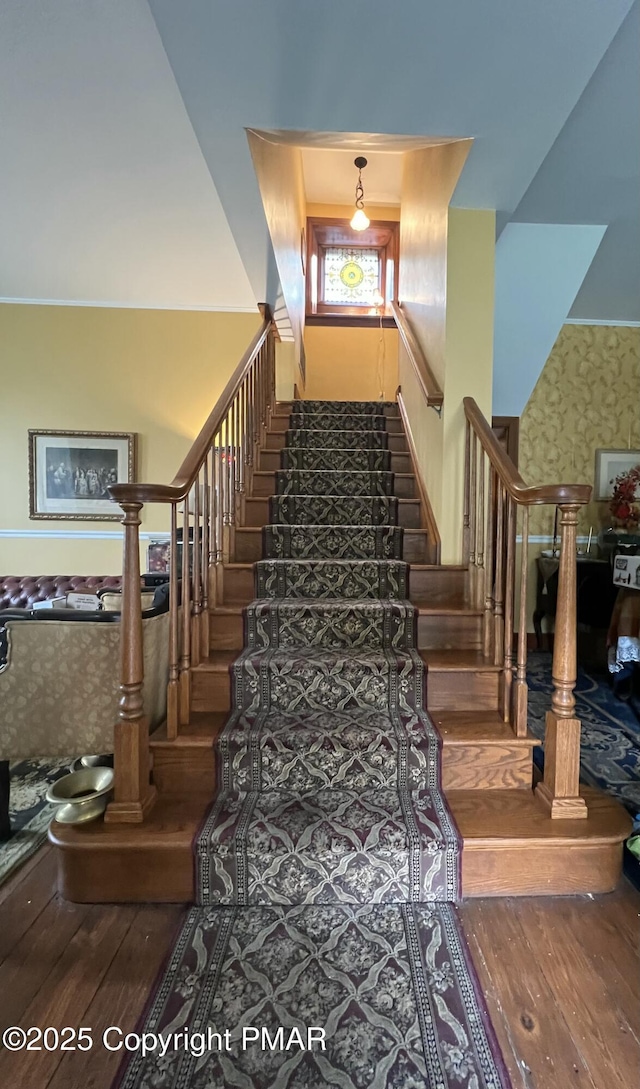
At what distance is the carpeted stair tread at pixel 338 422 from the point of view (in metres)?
3.92

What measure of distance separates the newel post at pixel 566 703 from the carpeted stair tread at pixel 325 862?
0.41 meters

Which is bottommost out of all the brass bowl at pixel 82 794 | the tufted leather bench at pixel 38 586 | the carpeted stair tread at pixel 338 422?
the brass bowl at pixel 82 794

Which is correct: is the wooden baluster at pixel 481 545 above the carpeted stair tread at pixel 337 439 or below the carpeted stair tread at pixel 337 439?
below

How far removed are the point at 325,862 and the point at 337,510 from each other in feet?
6.33

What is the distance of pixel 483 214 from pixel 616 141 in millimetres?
578

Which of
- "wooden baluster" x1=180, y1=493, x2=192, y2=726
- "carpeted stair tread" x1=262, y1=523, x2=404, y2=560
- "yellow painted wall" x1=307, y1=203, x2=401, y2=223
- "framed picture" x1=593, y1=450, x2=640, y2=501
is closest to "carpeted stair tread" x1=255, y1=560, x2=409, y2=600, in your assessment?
"carpeted stair tread" x1=262, y1=523, x2=404, y2=560

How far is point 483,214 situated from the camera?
96.7 inches

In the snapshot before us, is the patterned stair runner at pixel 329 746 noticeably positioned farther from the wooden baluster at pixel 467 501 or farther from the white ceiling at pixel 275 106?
the white ceiling at pixel 275 106

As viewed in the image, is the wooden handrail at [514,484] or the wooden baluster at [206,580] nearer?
the wooden handrail at [514,484]

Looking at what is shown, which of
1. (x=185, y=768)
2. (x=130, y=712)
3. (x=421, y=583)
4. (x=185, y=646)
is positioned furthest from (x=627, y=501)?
(x=130, y=712)

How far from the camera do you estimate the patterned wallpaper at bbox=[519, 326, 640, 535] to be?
432 cm

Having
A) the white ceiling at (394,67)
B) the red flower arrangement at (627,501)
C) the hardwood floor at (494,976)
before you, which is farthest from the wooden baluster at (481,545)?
the red flower arrangement at (627,501)

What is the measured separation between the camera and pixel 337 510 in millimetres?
3023

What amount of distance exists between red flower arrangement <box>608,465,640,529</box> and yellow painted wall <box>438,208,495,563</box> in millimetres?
2305
